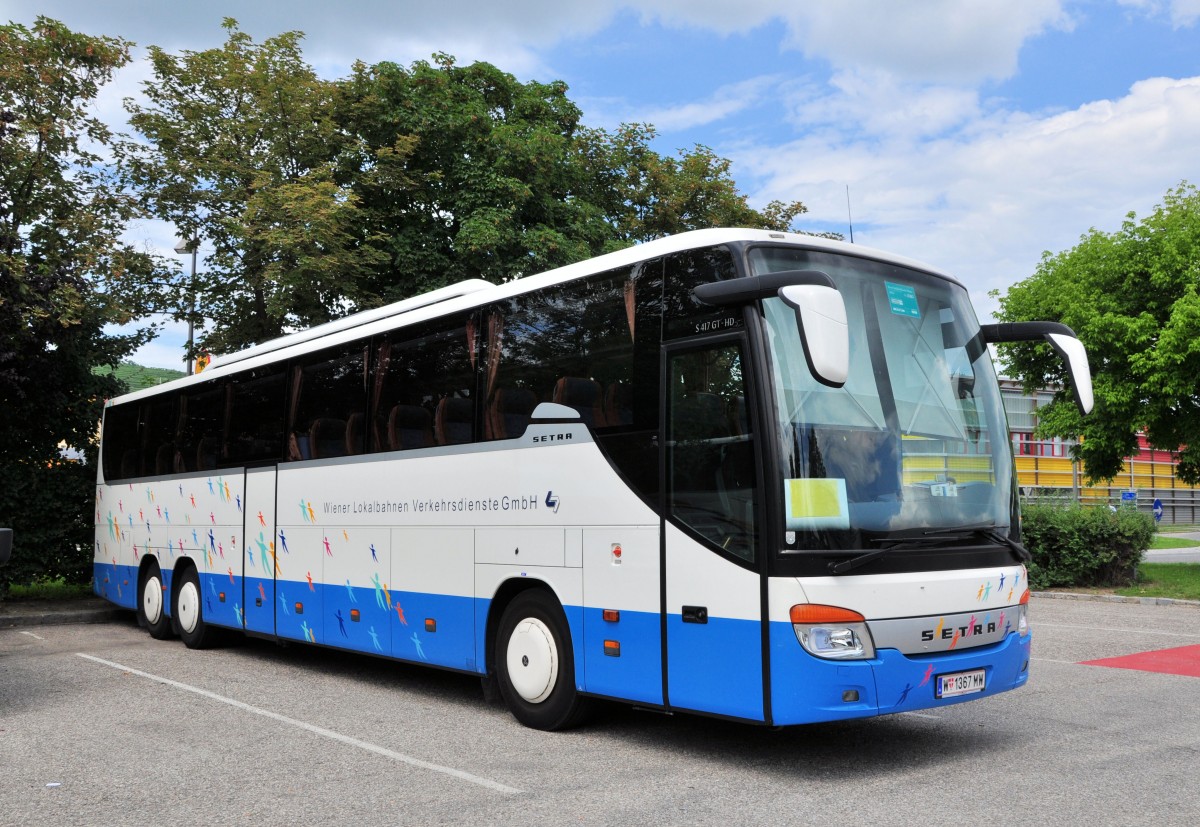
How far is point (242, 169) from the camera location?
66.9 feet

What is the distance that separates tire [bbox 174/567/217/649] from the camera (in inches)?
537

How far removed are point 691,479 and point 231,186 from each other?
53.1 feet

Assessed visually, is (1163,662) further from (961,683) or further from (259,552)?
(259,552)

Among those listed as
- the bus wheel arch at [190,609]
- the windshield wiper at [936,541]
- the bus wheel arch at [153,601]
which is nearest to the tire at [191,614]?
the bus wheel arch at [190,609]

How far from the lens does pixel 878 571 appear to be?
21.7 ft

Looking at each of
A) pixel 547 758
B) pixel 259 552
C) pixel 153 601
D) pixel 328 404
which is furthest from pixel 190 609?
pixel 547 758

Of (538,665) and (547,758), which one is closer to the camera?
(547,758)

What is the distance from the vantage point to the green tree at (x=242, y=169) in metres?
19.9

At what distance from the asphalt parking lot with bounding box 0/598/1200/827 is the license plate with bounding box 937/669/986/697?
467mm

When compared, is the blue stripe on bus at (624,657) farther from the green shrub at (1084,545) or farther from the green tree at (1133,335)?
the green tree at (1133,335)

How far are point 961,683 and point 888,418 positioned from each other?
5.59 feet

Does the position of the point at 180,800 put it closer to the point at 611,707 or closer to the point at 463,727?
the point at 463,727

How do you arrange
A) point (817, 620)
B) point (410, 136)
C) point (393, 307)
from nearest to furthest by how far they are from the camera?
point (817, 620) → point (393, 307) → point (410, 136)

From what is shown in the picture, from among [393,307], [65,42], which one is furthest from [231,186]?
[393,307]
